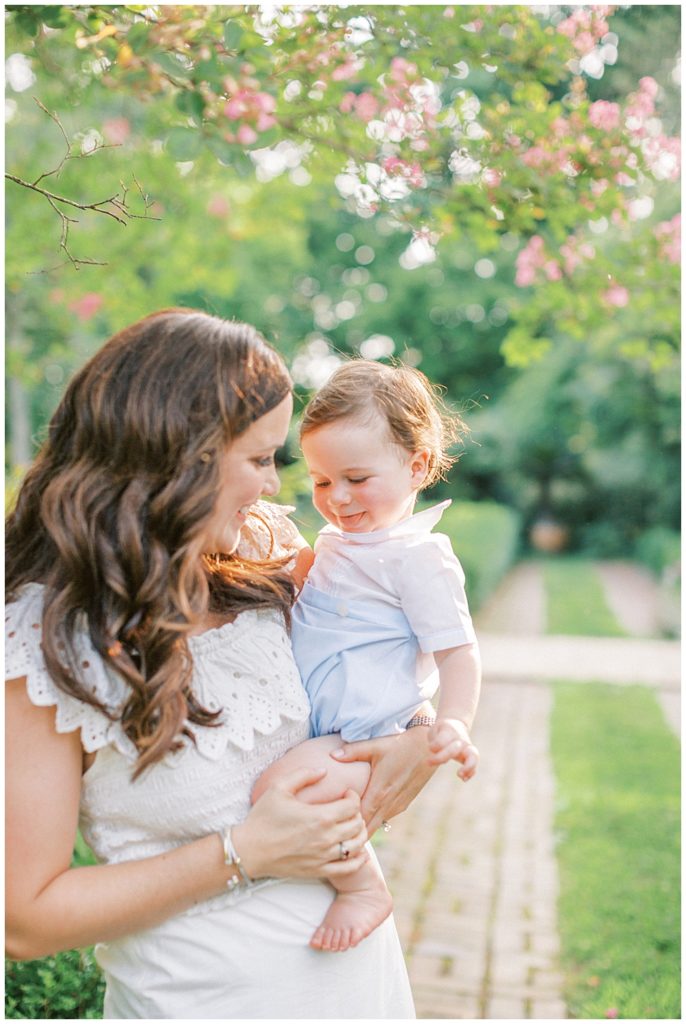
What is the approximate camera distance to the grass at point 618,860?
4.09 m

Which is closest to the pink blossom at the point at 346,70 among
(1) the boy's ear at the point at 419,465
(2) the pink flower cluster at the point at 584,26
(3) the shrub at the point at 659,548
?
(2) the pink flower cluster at the point at 584,26

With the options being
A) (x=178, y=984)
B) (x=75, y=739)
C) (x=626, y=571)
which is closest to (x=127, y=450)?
(x=75, y=739)

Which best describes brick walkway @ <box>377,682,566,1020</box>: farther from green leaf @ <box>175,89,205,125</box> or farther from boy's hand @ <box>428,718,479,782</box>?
green leaf @ <box>175,89,205,125</box>

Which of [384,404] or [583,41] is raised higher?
[583,41]

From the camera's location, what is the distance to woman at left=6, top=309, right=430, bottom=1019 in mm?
1483

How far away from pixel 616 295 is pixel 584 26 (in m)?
1.28

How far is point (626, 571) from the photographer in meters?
25.7

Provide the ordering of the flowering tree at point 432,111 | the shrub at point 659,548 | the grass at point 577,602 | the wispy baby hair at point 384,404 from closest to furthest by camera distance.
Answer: the wispy baby hair at point 384,404
the flowering tree at point 432,111
the grass at point 577,602
the shrub at point 659,548

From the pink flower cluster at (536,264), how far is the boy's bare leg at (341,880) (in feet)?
9.38

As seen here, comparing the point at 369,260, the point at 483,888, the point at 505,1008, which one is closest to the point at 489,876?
the point at 483,888

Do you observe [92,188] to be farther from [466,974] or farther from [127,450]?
[127,450]

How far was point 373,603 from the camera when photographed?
6.56ft

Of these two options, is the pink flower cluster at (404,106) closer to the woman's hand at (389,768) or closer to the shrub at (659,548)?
the woman's hand at (389,768)

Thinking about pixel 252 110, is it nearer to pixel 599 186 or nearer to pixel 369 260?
pixel 599 186
